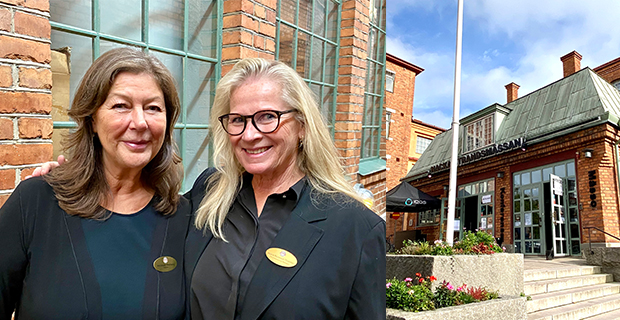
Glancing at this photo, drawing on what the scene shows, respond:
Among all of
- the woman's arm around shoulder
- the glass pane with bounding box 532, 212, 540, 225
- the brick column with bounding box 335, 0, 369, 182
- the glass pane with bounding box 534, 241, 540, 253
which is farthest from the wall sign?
the woman's arm around shoulder

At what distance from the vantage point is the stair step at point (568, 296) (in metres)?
7.70

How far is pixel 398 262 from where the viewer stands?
6.76 metres

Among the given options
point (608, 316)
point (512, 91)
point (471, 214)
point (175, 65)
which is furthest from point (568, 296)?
point (512, 91)

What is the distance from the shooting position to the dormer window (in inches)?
778

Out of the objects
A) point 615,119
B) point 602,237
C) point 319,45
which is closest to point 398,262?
point 319,45

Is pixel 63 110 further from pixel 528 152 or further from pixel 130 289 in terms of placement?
pixel 528 152

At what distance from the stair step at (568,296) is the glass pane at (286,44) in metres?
5.66

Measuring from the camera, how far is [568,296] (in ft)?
27.5

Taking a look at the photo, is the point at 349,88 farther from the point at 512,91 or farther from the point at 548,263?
the point at 512,91

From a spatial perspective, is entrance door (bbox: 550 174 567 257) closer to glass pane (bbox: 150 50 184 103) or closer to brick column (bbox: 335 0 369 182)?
brick column (bbox: 335 0 369 182)

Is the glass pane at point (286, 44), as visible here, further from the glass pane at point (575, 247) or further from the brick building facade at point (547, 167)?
the glass pane at point (575, 247)

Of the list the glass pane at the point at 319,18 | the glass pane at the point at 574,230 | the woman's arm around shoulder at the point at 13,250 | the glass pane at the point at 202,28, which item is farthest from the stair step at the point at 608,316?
the woman's arm around shoulder at the point at 13,250

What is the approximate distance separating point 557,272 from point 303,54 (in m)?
7.82

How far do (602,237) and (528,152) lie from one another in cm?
415
